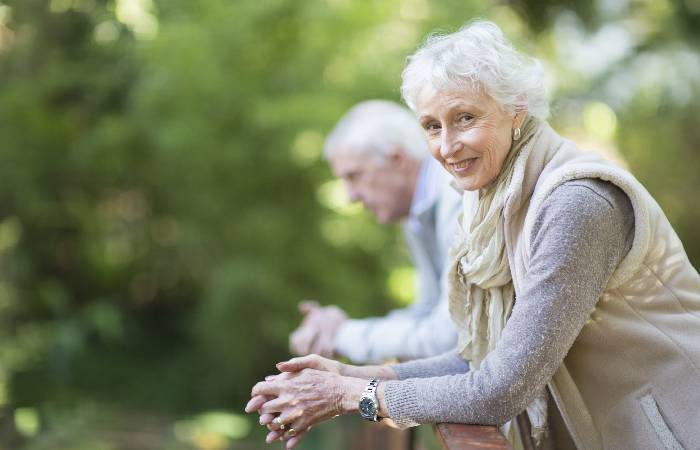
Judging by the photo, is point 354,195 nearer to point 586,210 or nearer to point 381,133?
point 381,133

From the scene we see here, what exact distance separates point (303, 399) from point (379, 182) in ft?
3.65

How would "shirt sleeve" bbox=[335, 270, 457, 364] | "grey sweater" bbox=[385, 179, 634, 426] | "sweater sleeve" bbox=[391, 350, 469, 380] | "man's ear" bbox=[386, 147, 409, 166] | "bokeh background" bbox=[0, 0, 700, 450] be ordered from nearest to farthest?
"grey sweater" bbox=[385, 179, 634, 426]
"sweater sleeve" bbox=[391, 350, 469, 380]
"shirt sleeve" bbox=[335, 270, 457, 364]
"man's ear" bbox=[386, 147, 409, 166]
"bokeh background" bbox=[0, 0, 700, 450]

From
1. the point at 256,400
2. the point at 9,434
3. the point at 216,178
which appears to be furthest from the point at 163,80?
the point at 256,400

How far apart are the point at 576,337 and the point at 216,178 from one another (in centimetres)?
374

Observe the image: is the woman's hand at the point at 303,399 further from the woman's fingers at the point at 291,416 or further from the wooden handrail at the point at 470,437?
the wooden handrail at the point at 470,437

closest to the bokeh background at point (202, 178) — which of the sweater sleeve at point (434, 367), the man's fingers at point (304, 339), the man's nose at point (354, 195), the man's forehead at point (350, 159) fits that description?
the man's fingers at point (304, 339)

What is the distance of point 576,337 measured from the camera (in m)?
1.37

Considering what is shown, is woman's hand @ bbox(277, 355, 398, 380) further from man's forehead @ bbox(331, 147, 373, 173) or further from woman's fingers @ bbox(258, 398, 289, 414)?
man's forehead @ bbox(331, 147, 373, 173)

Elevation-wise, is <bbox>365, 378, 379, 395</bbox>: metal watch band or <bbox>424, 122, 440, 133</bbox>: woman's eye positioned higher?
<bbox>424, 122, 440, 133</bbox>: woman's eye

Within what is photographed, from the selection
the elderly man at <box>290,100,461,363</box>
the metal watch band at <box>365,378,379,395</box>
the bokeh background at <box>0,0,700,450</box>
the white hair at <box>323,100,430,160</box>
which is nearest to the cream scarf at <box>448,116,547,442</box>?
the metal watch band at <box>365,378,379,395</box>

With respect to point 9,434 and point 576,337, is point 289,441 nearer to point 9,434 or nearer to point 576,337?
point 576,337

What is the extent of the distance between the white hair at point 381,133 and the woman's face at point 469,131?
0.97 meters

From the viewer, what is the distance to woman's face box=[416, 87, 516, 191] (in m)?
1.39

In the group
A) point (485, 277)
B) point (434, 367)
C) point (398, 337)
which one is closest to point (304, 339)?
point (398, 337)
